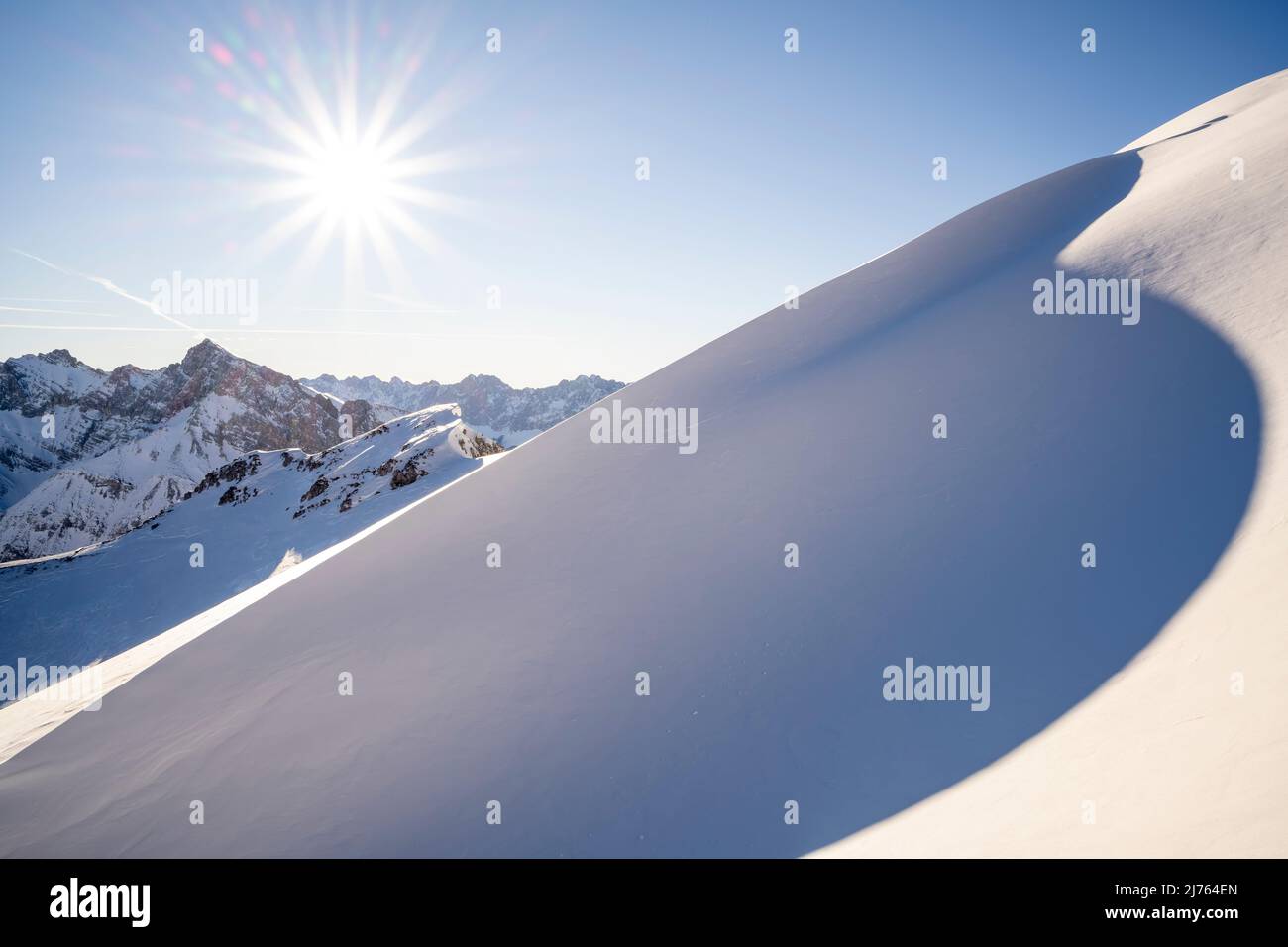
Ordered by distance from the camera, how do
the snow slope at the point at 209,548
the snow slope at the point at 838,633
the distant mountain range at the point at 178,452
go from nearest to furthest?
the snow slope at the point at 838,633
the snow slope at the point at 209,548
the distant mountain range at the point at 178,452

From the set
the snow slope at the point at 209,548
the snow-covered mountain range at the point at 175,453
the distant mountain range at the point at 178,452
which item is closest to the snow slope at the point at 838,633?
the snow slope at the point at 209,548

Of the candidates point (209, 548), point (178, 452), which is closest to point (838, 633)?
point (209, 548)

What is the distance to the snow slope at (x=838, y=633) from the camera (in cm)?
397

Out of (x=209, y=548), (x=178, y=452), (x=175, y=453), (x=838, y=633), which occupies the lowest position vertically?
(x=209, y=548)

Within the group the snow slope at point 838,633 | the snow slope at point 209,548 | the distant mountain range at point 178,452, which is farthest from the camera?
the distant mountain range at point 178,452

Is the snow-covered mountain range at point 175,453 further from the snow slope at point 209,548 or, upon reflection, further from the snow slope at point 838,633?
the snow slope at point 838,633

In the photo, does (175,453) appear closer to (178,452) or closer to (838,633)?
(178,452)

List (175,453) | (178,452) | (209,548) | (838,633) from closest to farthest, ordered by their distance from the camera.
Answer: (838,633) → (209,548) → (175,453) → (178,452)

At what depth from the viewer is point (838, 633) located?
5.87 metres

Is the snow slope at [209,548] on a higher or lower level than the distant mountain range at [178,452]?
lower

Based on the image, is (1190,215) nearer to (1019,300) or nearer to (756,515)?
(1019,300)
